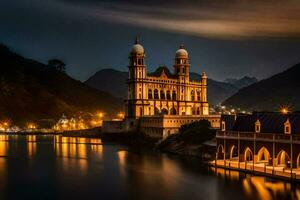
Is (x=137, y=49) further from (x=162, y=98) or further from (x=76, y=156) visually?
A: (x=76, y=156)

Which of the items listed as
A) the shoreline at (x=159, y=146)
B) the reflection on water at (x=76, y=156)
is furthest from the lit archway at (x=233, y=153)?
the reflection on water at (x=76, y=156)

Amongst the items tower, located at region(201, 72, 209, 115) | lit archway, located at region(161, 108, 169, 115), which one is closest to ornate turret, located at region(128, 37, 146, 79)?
lit archway, located at region(161, 108, 169, 115)

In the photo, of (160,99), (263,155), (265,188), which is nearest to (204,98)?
(160,99)

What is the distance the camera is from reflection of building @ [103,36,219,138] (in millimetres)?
103562

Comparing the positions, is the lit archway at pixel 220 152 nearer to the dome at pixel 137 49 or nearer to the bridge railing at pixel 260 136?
the bridge railing at pixel 260 136

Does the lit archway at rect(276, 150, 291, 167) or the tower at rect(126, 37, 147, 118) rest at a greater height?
the tower at rect(126, 37, 147, 118)

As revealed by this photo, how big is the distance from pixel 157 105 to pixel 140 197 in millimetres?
72175


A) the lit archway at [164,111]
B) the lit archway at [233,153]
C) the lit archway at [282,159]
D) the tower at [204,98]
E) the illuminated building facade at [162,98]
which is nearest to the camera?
the lit archway at [282,159]

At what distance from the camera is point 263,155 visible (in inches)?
2073

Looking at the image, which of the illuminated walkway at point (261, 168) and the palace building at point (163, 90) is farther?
the palace building at point (163, 90)

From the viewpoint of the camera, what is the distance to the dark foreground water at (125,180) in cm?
4403

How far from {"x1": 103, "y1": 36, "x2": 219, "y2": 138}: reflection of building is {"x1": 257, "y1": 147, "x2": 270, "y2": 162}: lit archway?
154ft

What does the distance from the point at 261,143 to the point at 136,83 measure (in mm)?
62499

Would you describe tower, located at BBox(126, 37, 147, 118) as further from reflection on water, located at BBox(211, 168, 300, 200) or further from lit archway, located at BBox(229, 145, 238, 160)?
reflection on water, located at BBox(211, 168, 300, 200)
